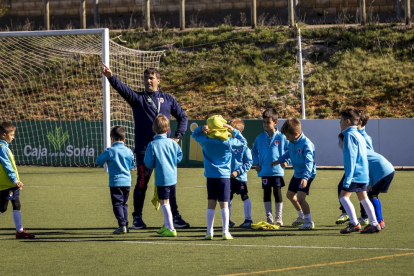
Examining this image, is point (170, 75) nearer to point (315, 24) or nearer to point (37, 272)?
point (315, 24)

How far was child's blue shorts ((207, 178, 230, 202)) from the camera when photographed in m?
9.15

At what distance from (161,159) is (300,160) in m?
1.90

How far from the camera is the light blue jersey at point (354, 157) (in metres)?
9.18

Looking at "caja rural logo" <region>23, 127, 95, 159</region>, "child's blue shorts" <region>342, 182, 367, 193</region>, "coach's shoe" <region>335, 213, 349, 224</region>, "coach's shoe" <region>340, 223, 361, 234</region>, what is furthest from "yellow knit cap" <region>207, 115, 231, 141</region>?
"caja rural logo" <region>23, 127, 95, 159</region>

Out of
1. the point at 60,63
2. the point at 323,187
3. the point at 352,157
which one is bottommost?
the point at 323,187

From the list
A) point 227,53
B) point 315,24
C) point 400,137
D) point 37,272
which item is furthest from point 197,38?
point 37,272

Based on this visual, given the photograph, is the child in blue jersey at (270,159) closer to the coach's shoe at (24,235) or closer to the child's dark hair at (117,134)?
the child's dark hair at (117,134)

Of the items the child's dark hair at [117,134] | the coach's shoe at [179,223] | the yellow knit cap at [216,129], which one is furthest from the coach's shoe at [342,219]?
the child's dark hair at [117,134]

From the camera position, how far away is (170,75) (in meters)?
37.1

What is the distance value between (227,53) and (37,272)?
31.8m

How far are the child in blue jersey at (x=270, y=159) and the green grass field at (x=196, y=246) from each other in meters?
0.49

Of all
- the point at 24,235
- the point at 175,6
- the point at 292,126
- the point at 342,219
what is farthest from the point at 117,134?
the point at 175,6

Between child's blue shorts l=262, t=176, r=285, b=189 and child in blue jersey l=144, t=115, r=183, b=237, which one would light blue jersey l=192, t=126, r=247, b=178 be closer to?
child in blue jersey l=144, t=115, r=183, b=237

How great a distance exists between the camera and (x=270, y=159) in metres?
10.5
